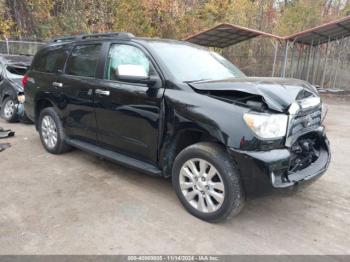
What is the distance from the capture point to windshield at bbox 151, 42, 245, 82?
3848mm

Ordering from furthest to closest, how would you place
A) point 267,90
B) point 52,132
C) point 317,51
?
point 317,51 < point 52,132 < point 267,90

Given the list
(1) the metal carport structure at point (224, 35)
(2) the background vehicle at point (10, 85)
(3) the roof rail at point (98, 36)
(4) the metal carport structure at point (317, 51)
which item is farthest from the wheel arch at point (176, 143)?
(4) the metal carport structure at point (317, 51)

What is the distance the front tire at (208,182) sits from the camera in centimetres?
316

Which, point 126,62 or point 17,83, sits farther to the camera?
point 17,83

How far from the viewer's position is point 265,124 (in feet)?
10.0

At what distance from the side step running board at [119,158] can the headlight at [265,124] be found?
127 cm

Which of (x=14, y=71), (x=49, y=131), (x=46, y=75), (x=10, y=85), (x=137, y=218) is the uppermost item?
(x=46, y=75)

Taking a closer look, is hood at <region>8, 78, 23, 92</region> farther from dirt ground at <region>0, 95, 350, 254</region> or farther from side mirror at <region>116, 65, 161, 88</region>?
side mirror at <region>116, 65, 161, 88</region>

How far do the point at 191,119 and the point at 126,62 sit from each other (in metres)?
1.31

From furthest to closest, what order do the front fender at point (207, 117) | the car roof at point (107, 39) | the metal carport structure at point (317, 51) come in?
the metal carport structure at point (317, 51) < the car roof at point (107, 39) < the front fender at point (207, 117)

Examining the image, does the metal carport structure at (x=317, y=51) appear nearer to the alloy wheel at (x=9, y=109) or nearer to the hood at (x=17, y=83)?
the hood at (x=17, y=83)

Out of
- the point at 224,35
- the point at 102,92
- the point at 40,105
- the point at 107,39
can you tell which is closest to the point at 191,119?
the point at 102,92

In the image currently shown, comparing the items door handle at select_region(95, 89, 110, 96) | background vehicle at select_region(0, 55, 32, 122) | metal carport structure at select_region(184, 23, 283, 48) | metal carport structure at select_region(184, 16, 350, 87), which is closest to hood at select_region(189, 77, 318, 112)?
door handle at select_region(95, 89, 110, 96)

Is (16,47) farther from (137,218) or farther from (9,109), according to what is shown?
(137,218)
